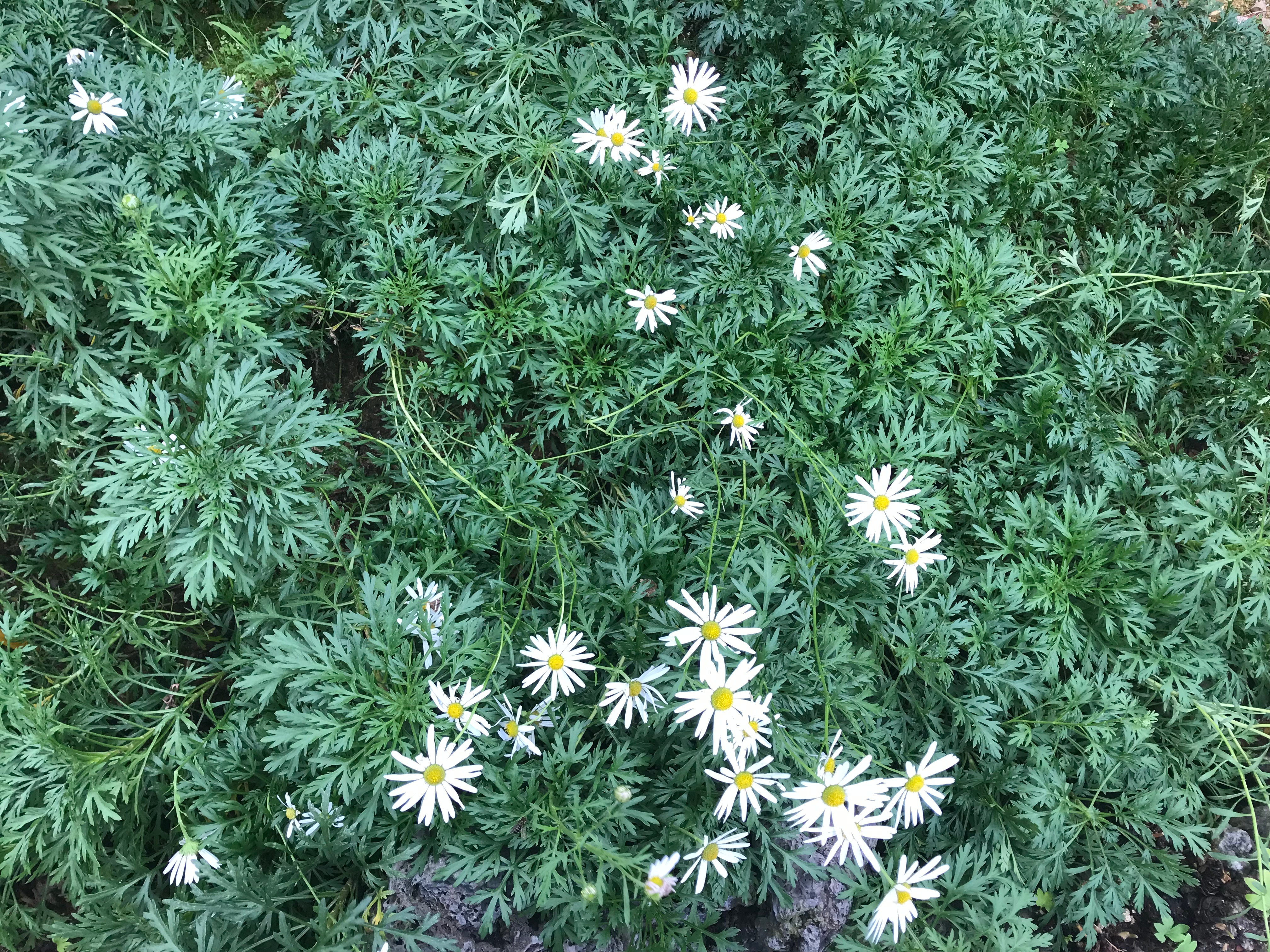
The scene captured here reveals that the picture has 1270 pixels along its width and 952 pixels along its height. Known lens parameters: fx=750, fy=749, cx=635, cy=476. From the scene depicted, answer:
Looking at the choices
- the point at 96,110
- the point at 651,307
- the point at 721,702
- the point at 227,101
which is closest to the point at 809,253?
the point at 651,307

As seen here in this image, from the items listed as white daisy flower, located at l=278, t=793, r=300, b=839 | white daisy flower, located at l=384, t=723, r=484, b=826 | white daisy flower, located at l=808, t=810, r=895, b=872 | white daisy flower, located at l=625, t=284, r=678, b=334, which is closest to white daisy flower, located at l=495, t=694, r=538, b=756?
white daisy flower, located at l=384, t=723, r=484, b=826

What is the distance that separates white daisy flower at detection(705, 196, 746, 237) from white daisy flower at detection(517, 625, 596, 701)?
1.61 metres

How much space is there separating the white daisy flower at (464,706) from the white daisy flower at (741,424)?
126cm

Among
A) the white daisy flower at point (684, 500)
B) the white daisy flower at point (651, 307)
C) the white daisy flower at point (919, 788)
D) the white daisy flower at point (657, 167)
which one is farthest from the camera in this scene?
the white daisy flower at point (657, 167)

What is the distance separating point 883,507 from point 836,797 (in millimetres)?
920

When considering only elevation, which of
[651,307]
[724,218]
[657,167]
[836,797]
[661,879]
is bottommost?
[661,879]

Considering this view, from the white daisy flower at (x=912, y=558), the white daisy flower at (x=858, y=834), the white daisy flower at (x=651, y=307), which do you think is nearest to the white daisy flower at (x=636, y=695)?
the white daisy flower at (x=858, y=834)

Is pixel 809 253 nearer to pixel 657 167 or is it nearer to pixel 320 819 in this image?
pixel 657 167

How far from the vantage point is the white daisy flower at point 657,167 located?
290cm

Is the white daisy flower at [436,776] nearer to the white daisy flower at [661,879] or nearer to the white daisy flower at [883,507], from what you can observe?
the white daisy flower at [661,879]

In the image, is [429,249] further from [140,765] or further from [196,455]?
[140,765]

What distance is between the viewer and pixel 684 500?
8.79 feet

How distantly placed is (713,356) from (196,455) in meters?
1.80

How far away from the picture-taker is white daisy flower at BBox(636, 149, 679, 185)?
290cm
